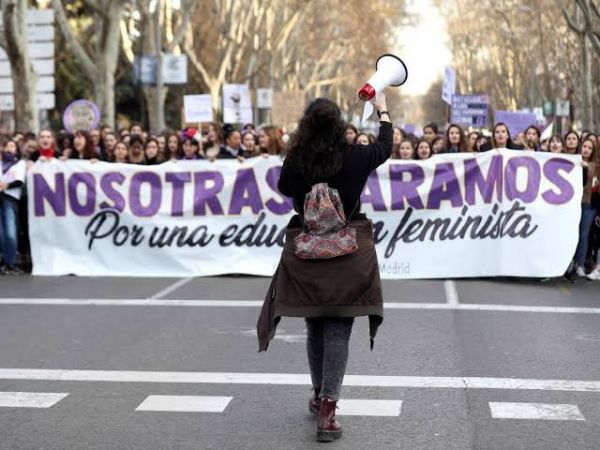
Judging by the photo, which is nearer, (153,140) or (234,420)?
(234,420)

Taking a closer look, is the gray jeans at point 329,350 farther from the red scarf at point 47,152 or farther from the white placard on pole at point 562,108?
the white placard on pole at point 562,108

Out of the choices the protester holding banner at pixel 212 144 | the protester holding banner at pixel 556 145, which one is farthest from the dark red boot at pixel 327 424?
the protester holding banner at pixel 556 145

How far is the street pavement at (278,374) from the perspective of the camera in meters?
6.22

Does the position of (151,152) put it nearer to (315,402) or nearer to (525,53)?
(315,402)

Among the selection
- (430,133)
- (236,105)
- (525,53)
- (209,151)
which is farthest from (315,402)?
(525,53)

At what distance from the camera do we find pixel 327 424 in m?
6.09

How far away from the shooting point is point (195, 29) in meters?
56.3

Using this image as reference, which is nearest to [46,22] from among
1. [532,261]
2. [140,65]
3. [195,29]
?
[140,65]

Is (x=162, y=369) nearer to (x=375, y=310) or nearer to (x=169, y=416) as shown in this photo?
(x=169, y=416)

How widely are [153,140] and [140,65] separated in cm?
1652

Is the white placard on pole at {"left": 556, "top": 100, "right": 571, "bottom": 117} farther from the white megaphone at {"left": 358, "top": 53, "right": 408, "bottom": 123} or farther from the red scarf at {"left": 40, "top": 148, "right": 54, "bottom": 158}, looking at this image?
the white megaphone at {"left": 358, "top": 53, "right": 408, "bottom": 123}

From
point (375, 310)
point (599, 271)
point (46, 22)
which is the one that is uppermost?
point (46, 22)

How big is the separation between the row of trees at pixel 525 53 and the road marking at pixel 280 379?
2083cm

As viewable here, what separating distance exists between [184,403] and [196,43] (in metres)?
50.3
